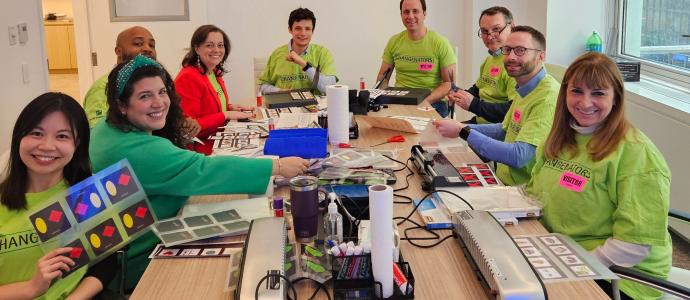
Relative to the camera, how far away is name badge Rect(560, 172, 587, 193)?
1.96 meters

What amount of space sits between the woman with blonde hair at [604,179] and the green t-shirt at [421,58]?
7.62 feet

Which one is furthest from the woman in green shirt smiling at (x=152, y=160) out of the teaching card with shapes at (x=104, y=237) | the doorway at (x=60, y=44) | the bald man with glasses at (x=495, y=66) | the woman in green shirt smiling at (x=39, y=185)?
the doorway at (x=60, y=44)

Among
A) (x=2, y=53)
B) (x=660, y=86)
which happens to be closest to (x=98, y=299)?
(x=2, y=53)

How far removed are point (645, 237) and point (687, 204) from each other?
1750 millimetres

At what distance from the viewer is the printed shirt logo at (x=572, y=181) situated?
6.42 feet

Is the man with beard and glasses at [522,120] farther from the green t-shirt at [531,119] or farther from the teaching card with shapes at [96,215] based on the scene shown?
the teaching card with shapes at [96,215]

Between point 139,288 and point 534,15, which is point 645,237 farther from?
point 534,15

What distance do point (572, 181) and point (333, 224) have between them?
2.62ft

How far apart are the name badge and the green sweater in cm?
93

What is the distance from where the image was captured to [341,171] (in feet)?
7.39

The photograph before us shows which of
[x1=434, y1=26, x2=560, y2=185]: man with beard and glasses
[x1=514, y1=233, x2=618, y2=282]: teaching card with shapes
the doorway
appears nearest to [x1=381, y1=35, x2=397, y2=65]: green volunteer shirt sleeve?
[x1=434, y1=26, x2=560, y2=185]: man with beard and glasses

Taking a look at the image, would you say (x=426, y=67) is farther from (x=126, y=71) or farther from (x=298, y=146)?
(x=126, y=71)

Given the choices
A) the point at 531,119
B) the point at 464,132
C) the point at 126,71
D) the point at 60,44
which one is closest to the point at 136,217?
the point at 126,71

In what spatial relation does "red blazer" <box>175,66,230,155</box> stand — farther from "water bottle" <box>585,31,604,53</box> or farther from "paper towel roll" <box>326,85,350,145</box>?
"water bottle" <box>585,31,604,53</box>
